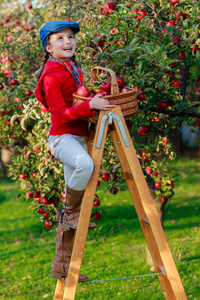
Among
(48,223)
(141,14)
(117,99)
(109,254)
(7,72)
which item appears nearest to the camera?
(117,99)

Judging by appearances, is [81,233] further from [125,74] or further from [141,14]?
[141,14]

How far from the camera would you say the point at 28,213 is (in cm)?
883

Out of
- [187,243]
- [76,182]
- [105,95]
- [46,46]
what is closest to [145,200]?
[76,182]

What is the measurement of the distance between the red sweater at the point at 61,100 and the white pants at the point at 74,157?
6 centimetres

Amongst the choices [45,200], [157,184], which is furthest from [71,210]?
[157,184]

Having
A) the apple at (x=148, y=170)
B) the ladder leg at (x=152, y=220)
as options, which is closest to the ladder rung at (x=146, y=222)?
the ladder leg at (x=152, y=220)

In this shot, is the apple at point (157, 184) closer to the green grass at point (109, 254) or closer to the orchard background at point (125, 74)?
the orchard background at point (125, 74)

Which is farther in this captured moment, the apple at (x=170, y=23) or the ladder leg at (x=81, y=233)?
the apple at (x=170, y=23)

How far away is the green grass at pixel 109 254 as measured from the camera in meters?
4.21

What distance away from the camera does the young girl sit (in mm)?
2568

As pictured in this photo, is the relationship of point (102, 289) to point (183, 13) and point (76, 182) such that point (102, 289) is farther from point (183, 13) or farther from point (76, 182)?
point (183, 13)

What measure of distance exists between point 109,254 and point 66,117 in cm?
349

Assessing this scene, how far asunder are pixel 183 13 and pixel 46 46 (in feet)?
4.16

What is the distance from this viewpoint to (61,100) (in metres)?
2.63
